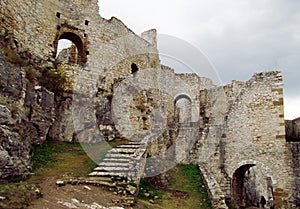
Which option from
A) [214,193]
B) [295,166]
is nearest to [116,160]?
[214,193]

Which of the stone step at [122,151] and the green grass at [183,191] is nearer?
the green grass at [183,191]

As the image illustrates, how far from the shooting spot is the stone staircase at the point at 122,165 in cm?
846

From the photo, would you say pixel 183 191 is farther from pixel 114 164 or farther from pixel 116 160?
pixel 114 164

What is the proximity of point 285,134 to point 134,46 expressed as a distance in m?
10.8

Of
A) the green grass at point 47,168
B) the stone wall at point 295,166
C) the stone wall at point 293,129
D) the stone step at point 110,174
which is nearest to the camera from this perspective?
the green grass at point 47,168

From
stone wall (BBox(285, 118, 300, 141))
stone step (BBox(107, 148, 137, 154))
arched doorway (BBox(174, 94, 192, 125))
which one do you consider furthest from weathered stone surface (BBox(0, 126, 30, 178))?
arched doorway (BBox(174, 94, 192, 125))

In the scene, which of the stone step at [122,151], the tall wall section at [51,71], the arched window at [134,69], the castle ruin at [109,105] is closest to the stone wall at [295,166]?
the castle ruin at [109,105]

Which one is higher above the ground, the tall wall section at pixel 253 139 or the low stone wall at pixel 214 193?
the tall wall section at pixel 253 139

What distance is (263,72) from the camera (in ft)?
49.4

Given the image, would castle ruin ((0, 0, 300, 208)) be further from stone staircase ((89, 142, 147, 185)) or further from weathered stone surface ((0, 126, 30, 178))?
stone staircase ((89, 142, 147, 185))

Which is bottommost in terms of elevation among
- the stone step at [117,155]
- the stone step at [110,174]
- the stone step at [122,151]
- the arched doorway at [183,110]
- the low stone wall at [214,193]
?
the low stone wall at [214,193]

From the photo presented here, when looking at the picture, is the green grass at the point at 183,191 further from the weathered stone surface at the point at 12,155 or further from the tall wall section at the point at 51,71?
the tall wall section at the point at 51,71

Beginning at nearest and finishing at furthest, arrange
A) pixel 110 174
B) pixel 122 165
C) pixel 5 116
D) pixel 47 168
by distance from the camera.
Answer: pixel 5 116
pixel 110 174
pixel 47 168
pixel 122 165

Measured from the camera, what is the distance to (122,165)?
907 cm
